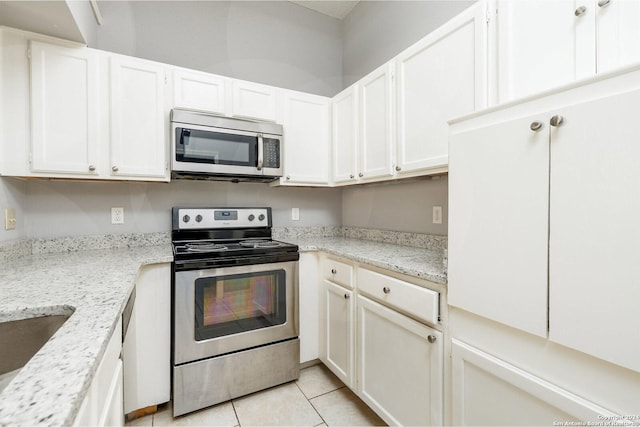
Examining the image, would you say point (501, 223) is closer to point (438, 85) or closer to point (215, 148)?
point (438, 85)

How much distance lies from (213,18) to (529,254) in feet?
8.95

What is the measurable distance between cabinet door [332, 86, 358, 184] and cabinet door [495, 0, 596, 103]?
1041 mm

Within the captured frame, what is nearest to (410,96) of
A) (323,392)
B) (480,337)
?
(480,337)

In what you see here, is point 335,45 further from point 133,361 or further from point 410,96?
point 133,361

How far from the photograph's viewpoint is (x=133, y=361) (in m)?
1.58

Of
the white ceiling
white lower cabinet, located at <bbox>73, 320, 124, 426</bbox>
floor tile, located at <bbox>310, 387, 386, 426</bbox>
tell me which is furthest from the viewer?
the white ceiling

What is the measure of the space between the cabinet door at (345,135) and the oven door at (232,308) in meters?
0.82

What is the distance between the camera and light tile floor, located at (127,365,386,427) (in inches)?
63.9

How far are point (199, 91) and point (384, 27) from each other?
159 centimetres

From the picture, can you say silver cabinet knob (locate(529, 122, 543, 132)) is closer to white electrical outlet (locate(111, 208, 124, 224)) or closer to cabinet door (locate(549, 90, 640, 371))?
cabinet door (locate(549, 90, 640, 371))

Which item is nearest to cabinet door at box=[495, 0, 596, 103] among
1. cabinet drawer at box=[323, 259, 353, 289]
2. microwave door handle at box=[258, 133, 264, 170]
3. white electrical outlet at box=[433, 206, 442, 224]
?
white electrical outlet at box=[433, 206, 442, 224]

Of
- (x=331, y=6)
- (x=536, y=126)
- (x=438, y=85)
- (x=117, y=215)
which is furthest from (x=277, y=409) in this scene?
(x=331, y=6)

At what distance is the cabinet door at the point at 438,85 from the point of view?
134 cm

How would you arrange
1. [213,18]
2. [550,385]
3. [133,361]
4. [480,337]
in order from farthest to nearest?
[213,18]
[133,361]
[480,337]
[550,385]
